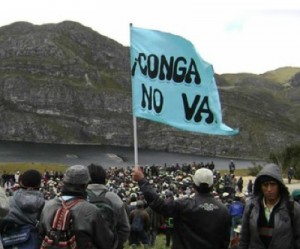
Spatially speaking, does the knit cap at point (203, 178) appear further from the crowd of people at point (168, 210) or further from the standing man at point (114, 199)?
the standing man at point (114, 199)

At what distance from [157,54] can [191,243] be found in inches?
132

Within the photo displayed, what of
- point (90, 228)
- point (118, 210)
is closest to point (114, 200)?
point (118, 210)

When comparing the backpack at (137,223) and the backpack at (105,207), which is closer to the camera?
the backpack at (105,207)

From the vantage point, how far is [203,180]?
215 inches

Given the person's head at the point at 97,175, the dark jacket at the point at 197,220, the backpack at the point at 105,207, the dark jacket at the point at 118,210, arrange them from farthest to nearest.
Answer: the person's head at the point at 97,175
the dark jacket at the point at 118,210
the dark jacket at the point at 197,220
the backpack at the point at 105,207

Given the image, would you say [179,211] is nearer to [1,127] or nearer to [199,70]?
[199,70]

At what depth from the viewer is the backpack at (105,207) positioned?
5.31 meters

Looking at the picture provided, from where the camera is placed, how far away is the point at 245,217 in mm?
5047

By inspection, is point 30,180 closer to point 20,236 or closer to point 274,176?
point 20,236

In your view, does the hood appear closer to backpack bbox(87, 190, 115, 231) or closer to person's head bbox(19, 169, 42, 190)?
backpack bbox(87, 190, 115, 231)

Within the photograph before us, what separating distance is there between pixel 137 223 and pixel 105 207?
7004 mm

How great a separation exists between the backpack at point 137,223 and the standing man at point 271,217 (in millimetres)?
7246

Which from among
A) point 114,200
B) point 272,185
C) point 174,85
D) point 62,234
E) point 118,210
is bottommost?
point 62,234

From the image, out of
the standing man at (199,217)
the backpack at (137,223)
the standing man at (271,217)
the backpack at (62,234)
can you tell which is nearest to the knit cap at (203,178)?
the standing man at (199,217)
